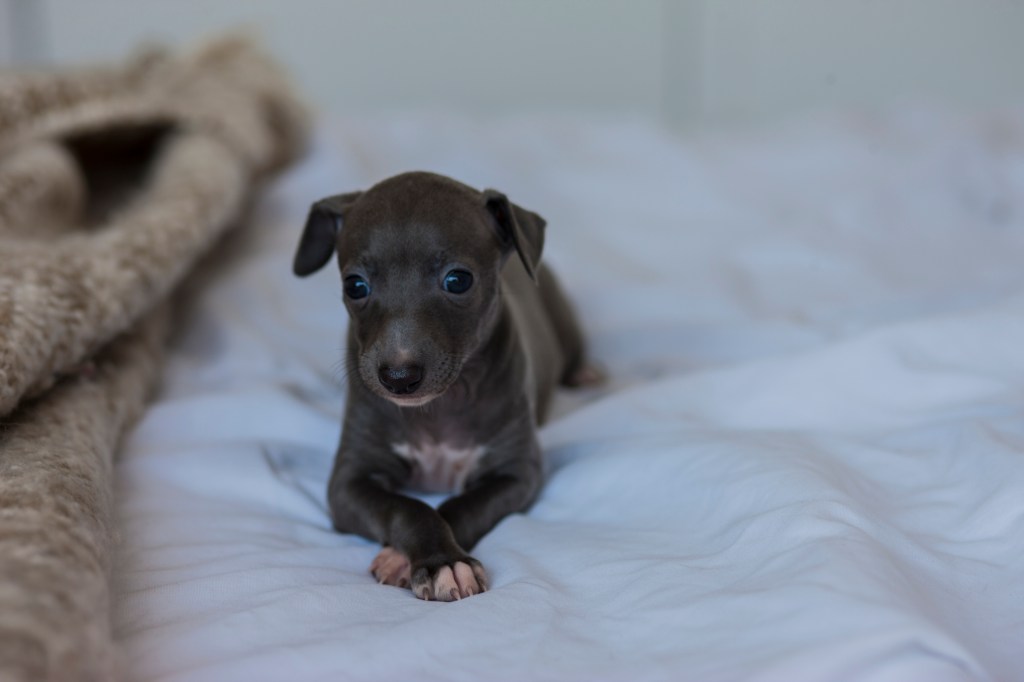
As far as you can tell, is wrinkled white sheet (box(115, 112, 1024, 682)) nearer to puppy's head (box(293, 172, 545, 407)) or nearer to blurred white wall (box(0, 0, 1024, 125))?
puppy's head (box(293, 172, 545, 407))

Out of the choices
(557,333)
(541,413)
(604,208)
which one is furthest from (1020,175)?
(541,413)

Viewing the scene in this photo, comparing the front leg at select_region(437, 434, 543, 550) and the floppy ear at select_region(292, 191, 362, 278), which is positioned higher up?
the floppy ear at select_region(292, 191, 362, 278)

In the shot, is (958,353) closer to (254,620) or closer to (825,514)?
(825,514)

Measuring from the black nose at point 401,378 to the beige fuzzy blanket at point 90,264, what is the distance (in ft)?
1.72

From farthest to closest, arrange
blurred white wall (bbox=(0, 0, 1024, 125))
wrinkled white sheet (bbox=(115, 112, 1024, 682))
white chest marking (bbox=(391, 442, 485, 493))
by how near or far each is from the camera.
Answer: blurred white wall (bbox=(0, 0, 1024, 125))
white chest marking (bbox=(391, 442, 485, 493))
wrinkled white sheet (bbox=(115, 112, 1024, 682))

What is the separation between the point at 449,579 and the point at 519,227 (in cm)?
75

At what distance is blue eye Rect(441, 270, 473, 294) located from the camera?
1.94 metres

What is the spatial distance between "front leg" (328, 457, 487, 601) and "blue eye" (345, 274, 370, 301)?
36 centimetres

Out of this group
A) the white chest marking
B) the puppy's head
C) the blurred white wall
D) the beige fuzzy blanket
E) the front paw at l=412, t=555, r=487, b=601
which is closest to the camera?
the beige fuzzy blanket

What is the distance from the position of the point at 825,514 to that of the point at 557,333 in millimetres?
1405

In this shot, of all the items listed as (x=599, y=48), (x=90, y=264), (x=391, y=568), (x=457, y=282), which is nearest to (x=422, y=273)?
(x=457, y=282)

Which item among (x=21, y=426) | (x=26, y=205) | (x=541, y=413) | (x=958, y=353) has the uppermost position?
(x=26, y=205)

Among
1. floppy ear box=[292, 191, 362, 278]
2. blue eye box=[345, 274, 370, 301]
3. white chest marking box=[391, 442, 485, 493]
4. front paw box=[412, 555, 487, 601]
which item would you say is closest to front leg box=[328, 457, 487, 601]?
front paw box=[412, 555, 487, 601]

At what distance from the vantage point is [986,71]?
587 centimetres
